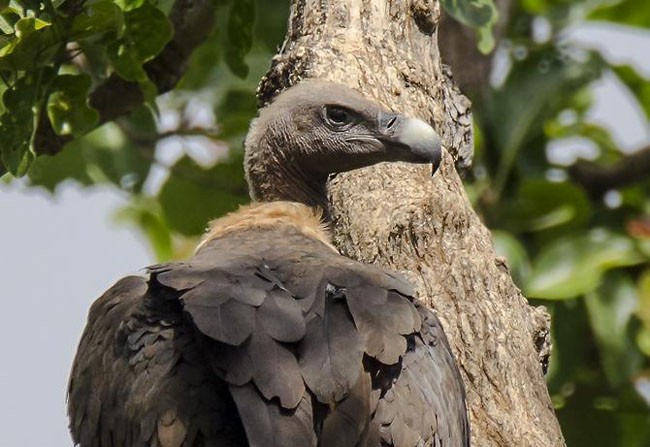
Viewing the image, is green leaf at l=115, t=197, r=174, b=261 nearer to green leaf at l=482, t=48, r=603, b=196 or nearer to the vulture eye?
green leaf at l=482, t=48, r=603, b=196

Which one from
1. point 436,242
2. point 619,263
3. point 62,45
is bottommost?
point 619,263

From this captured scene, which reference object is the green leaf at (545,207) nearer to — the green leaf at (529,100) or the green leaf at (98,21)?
the green leaf at (529,100)

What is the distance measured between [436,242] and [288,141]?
3.18 feet

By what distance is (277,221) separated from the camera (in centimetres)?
725

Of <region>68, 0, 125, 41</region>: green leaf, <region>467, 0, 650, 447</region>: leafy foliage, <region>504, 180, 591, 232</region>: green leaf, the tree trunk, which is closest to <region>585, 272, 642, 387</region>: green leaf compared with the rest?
<region>467, 0, 650, 447</region>: leafy foliage

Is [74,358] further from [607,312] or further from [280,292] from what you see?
[607,312]

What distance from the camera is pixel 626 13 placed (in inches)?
456

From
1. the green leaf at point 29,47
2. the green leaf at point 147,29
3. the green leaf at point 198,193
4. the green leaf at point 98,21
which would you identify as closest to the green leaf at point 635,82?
the green leaf at point 198,193

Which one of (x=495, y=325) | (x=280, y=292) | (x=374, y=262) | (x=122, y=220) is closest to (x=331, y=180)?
(x=374, y=262)

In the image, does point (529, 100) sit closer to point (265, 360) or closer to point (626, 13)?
point (626, 13)

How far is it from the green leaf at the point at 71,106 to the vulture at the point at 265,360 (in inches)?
45.2

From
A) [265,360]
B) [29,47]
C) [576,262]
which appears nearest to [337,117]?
[29,47]

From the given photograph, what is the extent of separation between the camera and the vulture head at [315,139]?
7.34 m

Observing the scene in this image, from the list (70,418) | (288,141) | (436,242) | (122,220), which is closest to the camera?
(70,418)
